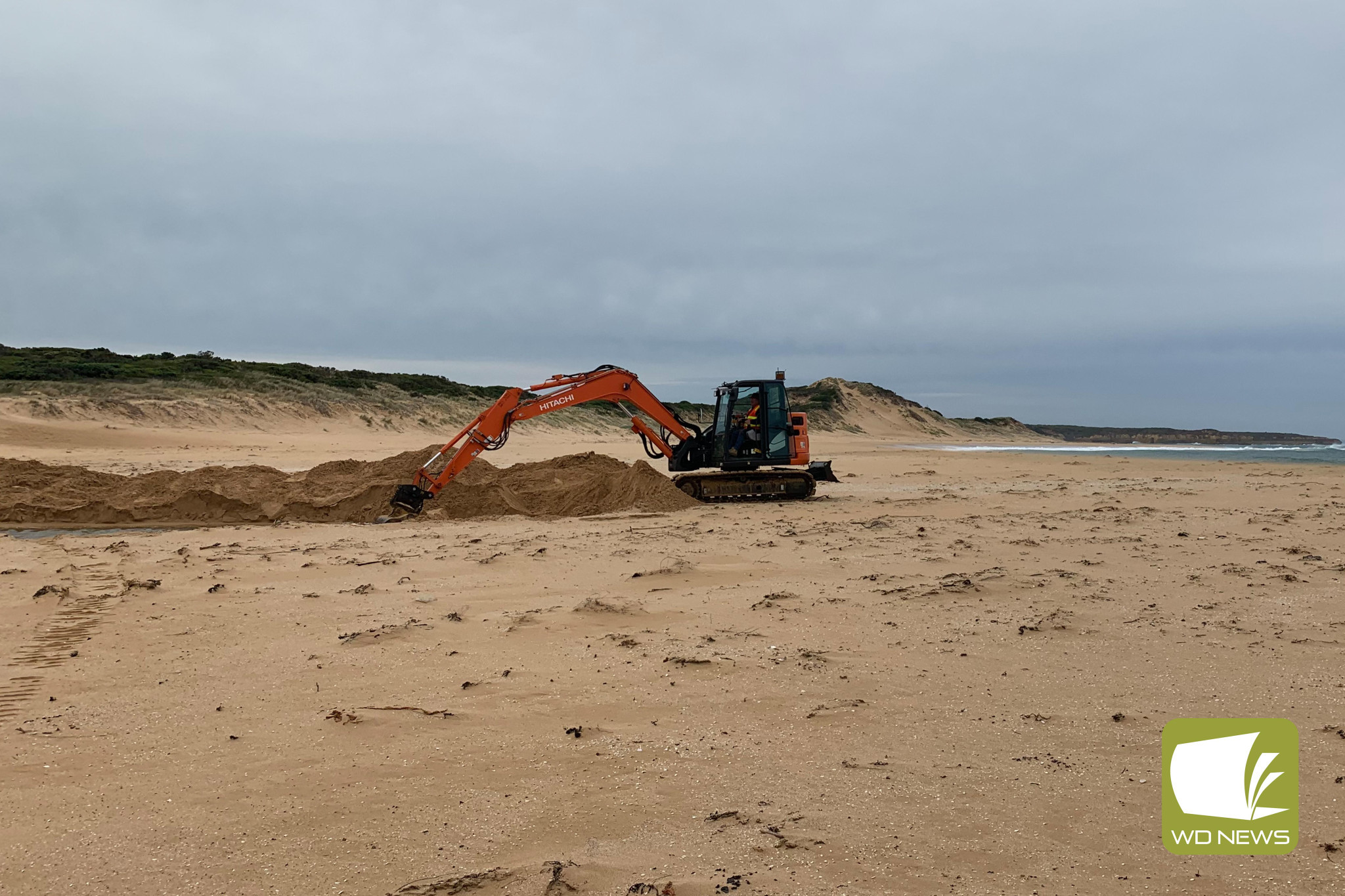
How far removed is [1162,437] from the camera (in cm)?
9194

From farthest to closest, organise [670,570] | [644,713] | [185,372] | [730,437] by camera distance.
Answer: [185,372] → [730,437] → [670,570] → [644,713]

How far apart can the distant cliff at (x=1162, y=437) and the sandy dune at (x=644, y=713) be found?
8259 centimetres

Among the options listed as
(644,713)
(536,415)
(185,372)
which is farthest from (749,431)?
(185,372)

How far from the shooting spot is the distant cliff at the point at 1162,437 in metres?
84.6

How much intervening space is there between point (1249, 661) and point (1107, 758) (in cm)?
225

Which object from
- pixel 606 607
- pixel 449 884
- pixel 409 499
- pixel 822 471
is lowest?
pixel 449 884

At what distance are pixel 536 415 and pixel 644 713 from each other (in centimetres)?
1008

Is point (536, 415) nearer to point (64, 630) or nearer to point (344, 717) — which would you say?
point (64, 630)

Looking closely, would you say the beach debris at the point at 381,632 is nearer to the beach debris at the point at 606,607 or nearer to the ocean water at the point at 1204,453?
the beach debris at the point at 606,607

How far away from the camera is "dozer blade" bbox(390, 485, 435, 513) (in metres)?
13.5

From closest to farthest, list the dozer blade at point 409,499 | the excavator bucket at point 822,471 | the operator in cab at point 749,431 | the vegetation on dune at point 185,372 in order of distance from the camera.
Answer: the dozer blade at point 409,499
the operator in cab at point 749,431
the excavator bucket at point 822,471
the vegetation on dune at point 185,372

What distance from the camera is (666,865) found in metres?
3.08

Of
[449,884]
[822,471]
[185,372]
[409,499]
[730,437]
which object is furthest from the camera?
[185,372]

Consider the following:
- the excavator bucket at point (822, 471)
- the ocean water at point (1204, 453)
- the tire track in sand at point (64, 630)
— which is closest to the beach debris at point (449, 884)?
the tire track in sand at point (64, 630)
